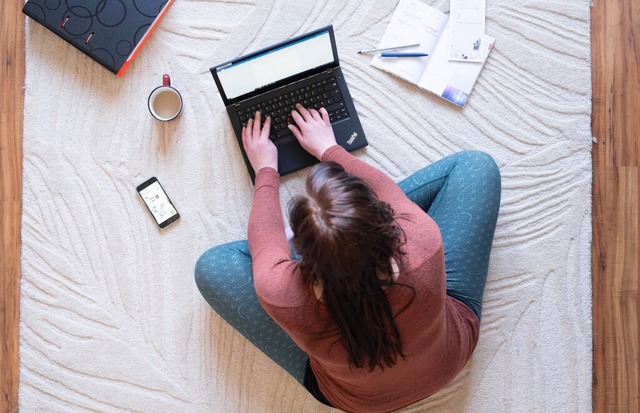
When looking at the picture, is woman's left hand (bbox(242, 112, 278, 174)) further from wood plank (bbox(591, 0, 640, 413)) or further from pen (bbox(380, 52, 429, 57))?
wood plank (bbox(591, 0, 640, 413))

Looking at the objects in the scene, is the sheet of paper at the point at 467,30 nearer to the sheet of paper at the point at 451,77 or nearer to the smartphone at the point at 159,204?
the sheet of paper at the point at 451,77

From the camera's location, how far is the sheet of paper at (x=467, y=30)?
1.40 meters

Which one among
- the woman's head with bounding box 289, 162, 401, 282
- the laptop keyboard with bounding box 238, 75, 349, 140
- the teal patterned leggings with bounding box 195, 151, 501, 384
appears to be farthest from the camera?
the laptop keyboard with bounding box 238, 75, 349, 140

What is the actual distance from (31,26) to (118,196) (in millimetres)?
498

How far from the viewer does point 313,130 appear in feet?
4.25

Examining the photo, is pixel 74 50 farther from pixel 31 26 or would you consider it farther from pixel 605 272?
pixel 605 272

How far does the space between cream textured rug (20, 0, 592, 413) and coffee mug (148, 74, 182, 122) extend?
0.10 ft

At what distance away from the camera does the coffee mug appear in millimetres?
1364

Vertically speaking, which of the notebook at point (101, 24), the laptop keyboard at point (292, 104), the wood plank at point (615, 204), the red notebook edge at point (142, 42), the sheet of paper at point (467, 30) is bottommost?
the wood plank at point (615, 204)

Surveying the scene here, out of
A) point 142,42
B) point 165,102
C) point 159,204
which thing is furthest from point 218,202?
point 142,42

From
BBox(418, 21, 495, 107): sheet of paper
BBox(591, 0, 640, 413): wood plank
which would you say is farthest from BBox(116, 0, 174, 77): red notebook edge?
BBox(591, 0, 640, 413): wood plank

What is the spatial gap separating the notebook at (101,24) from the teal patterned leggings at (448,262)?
1.87 feet

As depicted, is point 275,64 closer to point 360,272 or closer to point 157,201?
point 157,201

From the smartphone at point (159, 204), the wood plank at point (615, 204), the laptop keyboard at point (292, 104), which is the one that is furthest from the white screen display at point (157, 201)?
the wood plank at point (615, 204)
